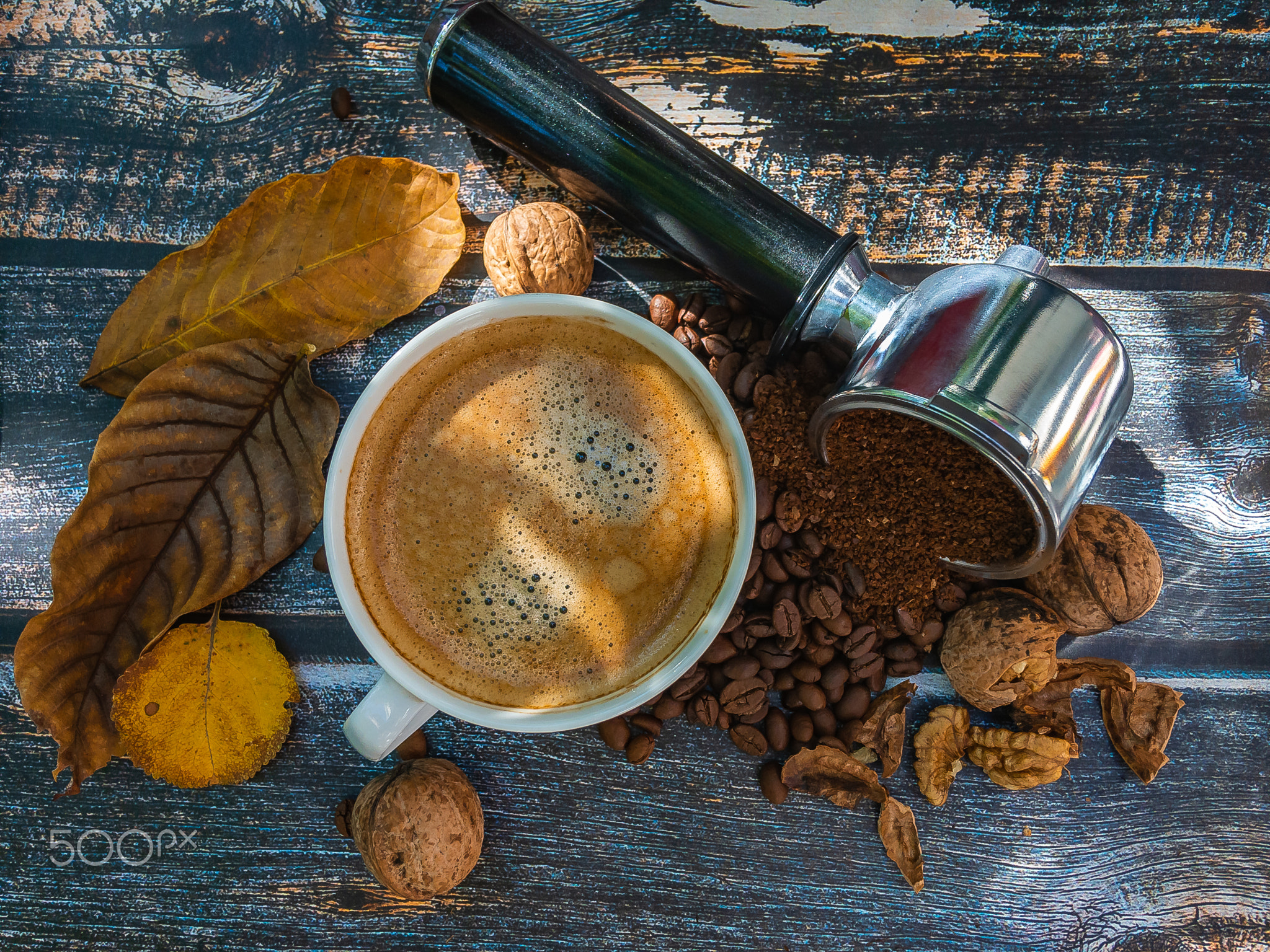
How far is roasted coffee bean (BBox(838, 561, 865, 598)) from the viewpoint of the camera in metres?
0.77

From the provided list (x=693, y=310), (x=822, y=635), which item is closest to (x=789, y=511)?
(x=822, y=635)

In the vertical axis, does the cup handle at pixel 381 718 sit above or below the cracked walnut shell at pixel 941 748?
above

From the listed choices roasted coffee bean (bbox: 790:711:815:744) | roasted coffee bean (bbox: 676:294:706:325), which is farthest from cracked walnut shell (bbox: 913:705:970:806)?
roasted coffee bean (bbox: 676:294:706:325)

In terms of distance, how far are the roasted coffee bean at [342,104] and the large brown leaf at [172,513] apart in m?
0.27

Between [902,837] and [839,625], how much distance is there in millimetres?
256

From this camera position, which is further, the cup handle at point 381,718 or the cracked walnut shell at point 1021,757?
the cracked walnut shell at point 1021,757

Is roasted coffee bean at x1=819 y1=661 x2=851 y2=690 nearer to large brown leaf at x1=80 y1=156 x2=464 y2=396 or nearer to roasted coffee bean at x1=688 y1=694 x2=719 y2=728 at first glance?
roasted coffee bean at x1=688 y1=694 x2=719 y2=728

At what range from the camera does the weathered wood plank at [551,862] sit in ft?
2.70

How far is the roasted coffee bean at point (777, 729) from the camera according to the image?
0.80m

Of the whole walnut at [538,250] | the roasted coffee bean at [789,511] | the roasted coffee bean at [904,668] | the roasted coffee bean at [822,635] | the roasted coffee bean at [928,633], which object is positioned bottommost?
the roasted coffee bean at [904,668]

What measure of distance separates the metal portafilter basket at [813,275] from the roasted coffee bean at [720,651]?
217 mm
